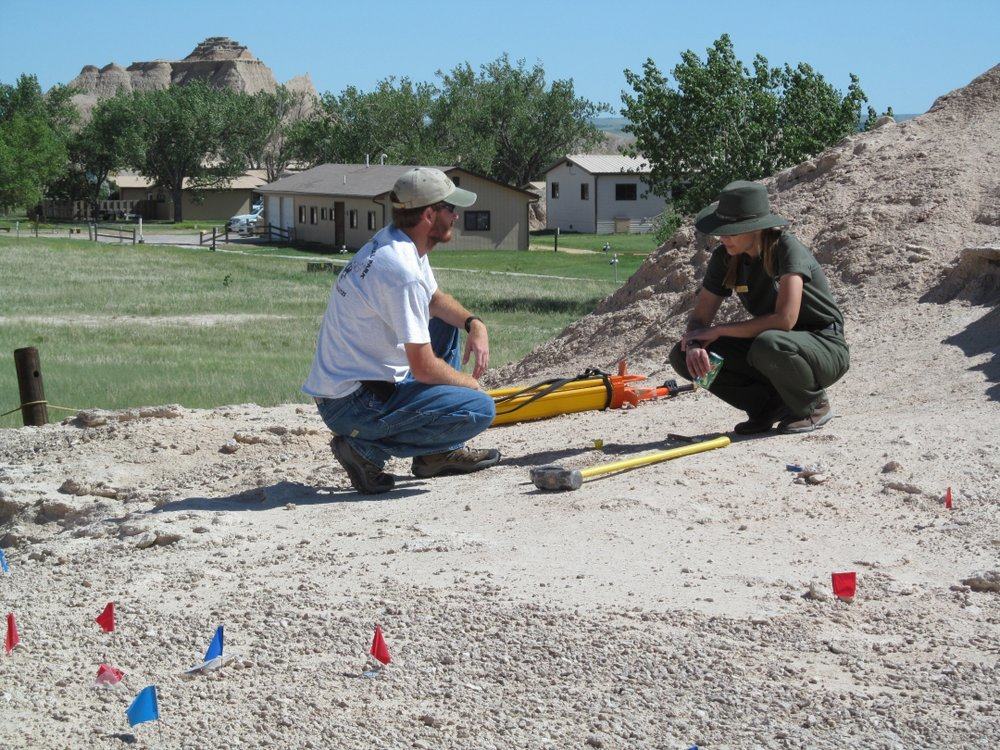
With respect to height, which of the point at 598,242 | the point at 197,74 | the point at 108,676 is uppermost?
the point at 197,74

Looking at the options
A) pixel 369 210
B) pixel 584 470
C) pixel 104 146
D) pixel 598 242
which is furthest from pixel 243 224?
pixel 584 470

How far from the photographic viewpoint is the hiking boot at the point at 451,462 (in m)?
7.02

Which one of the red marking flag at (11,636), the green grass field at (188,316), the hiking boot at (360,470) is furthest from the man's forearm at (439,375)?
the green grass field at (188,316)

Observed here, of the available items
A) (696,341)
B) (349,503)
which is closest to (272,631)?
(349,503)

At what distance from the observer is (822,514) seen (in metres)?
5.71

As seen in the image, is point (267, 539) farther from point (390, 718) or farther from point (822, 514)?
point (822, 514)

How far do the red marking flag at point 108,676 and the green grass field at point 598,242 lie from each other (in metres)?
49.6

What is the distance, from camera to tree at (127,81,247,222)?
86625mm

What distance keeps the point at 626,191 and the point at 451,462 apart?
63.9 meters

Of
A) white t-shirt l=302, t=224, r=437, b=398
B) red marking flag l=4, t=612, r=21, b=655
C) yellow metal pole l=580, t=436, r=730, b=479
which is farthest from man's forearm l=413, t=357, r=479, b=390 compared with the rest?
red marking flag l=4, t=612, r=21, b=655

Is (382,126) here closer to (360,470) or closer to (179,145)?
(179,145)

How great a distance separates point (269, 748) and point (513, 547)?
6.22ft

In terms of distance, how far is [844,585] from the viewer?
15.6ft

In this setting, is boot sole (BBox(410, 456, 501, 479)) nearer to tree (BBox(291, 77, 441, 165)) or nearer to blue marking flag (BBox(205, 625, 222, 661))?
blue marking flag (BBox(205, 625, 222, 661))
